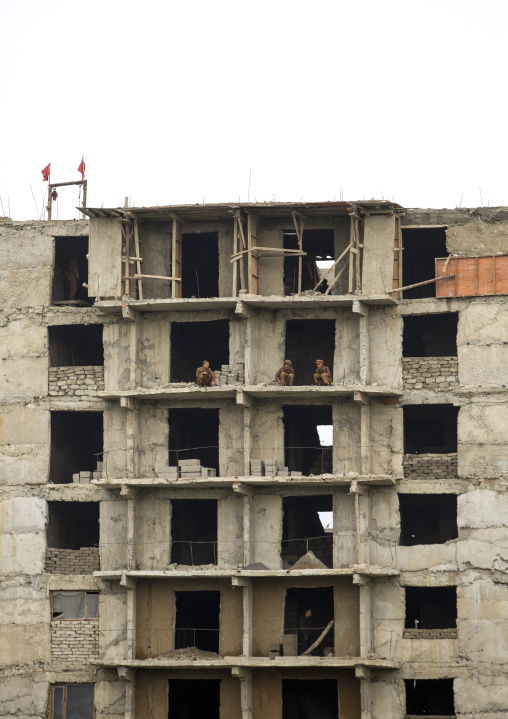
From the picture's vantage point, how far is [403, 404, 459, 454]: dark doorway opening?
37156 mm

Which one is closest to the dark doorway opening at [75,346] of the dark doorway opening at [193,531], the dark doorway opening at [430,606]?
the dark doorway opening at [193,531]

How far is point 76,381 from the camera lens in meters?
35.6

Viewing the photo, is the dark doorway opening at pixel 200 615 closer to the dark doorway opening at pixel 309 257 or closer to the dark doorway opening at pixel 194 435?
the dark doorway opening at pixel 194 435

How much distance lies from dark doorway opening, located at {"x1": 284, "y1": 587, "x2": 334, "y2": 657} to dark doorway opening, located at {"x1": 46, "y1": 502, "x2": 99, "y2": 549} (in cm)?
622

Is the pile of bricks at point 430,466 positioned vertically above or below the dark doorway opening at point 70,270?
below

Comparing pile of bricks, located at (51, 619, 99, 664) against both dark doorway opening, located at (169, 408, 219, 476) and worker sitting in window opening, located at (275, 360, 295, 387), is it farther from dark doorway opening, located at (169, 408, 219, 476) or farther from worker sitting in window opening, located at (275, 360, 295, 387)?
worker sitting in window opening, located at (275, 360, 295, 387)

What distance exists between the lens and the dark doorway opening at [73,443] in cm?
3601

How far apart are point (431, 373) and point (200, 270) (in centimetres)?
926

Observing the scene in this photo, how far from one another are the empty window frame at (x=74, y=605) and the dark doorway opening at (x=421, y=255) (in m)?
12.5

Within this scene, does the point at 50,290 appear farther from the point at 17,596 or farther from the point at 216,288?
the point at 17,596

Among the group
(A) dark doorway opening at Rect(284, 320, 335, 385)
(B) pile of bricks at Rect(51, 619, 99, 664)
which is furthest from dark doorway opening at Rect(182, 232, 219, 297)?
(B) pile of bricks at Rect(51, 619, 99, 664)

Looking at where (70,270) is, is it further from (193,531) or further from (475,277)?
(475,277)

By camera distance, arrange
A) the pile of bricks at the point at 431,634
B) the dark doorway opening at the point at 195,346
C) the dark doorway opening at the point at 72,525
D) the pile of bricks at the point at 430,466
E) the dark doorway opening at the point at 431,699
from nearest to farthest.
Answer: the pile of bricks at the point at 431,634 < the pile of bricks at the point at 430,466 < the dark doorway opening at the point at 72,525 < the dark doorway opening at the point at 431,699 < the dark doorway opening at the point at 195,346

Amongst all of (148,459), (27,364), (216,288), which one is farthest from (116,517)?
(216,288)
